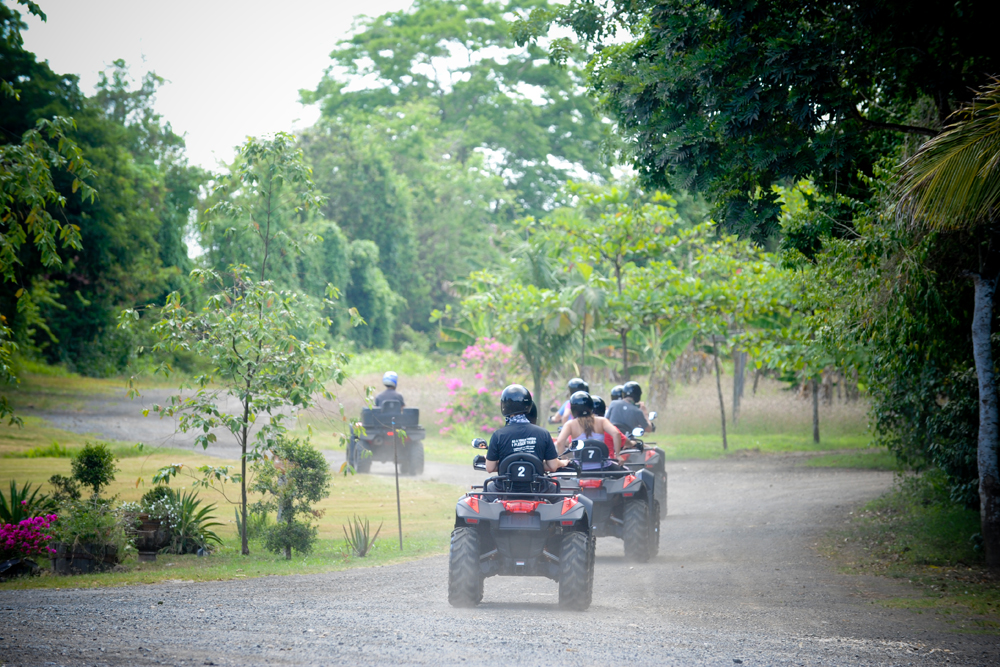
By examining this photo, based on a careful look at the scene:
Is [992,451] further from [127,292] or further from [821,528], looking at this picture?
[127,292]

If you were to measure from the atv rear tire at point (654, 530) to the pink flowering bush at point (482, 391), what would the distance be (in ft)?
51.1

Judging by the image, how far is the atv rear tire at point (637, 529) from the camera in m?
10.9

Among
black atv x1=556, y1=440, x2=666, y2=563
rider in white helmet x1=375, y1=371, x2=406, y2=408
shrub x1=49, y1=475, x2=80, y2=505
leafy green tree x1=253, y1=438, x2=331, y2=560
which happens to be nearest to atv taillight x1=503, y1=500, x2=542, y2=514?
black atv x1=556, y1=440, x2=666, y2=563

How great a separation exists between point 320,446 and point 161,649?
18378 millimetres

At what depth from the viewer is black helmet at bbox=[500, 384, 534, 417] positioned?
27.2 feet

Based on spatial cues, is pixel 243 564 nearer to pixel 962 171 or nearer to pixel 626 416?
pixel 626 416

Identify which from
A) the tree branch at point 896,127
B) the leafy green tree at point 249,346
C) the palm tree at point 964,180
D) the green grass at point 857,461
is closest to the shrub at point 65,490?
the leafy green tree at point 249,346

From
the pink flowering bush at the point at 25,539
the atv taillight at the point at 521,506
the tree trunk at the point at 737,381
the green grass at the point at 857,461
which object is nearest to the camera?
the atv taillight at the point at 521,506

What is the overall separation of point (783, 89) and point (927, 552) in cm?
611

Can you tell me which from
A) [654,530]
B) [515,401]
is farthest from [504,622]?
[654,530]

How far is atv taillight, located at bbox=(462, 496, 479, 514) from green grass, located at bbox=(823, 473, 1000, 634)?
4.14 m

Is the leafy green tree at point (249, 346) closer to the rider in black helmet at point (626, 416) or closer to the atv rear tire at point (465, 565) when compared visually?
the atv rear tire at point (465, 565)

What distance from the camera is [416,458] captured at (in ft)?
65.7

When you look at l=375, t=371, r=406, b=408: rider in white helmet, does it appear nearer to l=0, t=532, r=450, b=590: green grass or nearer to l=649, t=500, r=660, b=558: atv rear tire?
l=0, t=532, r=450, b=590: green grass
